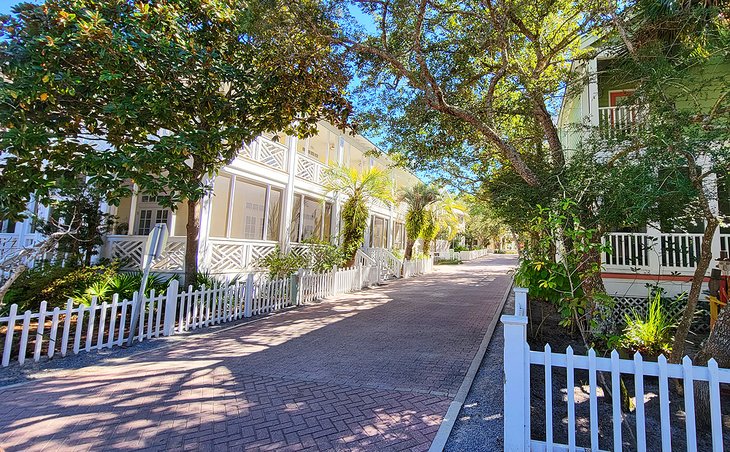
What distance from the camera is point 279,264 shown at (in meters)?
11.0

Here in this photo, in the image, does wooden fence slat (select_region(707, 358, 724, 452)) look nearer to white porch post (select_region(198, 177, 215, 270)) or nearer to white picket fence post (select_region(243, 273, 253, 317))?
white picket fence post (select_region(243, 273, 253, 317))

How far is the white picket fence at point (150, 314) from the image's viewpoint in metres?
5.20

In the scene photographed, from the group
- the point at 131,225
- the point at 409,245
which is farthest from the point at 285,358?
the point at 409,245

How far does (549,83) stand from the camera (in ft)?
27.2

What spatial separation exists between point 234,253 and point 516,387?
31.0 ft

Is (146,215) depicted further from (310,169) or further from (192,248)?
(310,169)

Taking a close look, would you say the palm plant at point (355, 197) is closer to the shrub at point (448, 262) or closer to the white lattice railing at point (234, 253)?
the white lattice railing at point (234, 253)

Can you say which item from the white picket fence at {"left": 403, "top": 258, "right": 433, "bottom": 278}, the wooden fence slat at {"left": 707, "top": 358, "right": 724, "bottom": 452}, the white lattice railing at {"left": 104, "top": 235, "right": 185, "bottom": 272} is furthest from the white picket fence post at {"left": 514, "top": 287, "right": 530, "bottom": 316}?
the white picket fence at {"left": 403, "top": 258, "right": 433, "bottom": 278}

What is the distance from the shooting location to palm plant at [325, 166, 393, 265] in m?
14.4

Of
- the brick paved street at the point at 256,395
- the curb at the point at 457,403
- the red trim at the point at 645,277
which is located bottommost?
the brick paved street at the point at 256,395

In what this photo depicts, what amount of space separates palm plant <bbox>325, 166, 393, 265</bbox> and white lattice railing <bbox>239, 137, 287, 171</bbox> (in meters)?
2.43

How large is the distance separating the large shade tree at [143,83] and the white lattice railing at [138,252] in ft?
11.4

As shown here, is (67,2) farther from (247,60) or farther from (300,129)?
(300,129)

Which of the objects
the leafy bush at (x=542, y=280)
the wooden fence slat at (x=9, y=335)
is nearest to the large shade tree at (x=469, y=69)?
the leafy bush at (x=542, y=280)
